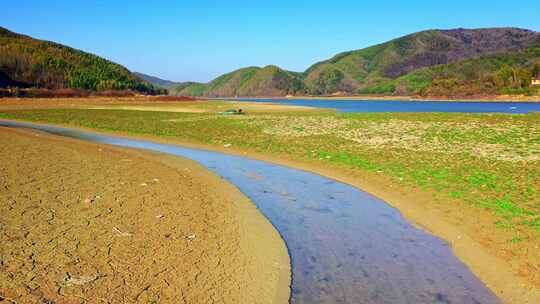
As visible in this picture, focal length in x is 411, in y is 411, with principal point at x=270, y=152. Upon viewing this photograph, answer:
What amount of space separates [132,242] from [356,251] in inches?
195

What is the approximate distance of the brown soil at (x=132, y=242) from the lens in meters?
6.73

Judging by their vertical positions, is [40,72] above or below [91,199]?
above

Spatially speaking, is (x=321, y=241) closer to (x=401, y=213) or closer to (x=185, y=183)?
(x=401, y=213)

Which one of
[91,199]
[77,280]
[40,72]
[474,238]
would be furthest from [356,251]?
[40,72]

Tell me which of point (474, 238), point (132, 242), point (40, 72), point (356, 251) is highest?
point (40, 72)

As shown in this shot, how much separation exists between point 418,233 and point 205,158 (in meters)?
15.1

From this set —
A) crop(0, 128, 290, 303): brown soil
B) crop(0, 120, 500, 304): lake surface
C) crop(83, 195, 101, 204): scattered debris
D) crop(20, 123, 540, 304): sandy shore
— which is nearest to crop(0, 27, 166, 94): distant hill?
crop(0, 128, 290, 303): brown soil

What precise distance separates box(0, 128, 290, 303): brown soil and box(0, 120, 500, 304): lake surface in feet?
1.87

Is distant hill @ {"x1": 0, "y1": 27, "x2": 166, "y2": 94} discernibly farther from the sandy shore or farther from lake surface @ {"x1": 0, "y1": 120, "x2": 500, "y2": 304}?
the sandy shore

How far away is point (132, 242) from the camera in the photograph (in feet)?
28.8

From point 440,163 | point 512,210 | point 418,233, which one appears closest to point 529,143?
point 440,163

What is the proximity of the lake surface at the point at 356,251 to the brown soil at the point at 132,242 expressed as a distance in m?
0.57

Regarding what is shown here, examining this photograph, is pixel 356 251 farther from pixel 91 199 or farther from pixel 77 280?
pixel 91 199

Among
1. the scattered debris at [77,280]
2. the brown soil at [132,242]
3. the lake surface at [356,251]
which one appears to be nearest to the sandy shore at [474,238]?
the lake surface at [356,251]
